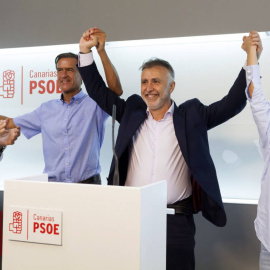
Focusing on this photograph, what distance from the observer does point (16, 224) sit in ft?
5.49

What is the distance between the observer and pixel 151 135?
2404mm

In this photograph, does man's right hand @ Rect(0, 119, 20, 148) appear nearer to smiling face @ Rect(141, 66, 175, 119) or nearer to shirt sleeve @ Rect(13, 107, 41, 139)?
shirt sleeve @ Rect(13, 107, 41, 139)

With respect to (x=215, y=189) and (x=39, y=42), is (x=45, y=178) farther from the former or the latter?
(x=39, y=42)

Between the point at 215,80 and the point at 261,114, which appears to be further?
the point at 215,80

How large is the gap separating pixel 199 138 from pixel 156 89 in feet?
1.20

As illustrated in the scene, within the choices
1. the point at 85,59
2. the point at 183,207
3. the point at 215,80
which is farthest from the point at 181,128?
the point at 215,80

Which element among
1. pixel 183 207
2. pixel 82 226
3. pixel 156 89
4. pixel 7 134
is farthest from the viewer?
pixel 7 134

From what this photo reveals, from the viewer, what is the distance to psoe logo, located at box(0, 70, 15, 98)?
3.86m

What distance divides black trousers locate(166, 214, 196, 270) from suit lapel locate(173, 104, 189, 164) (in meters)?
0.31

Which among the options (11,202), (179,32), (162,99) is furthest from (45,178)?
(179,32)

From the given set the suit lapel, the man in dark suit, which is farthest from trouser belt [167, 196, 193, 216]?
the suit lapel

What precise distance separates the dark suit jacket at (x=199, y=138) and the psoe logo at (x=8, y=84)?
67.2 inches

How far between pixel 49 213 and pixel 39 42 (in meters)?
2.17

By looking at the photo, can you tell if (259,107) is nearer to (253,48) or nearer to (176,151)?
(253,48)
